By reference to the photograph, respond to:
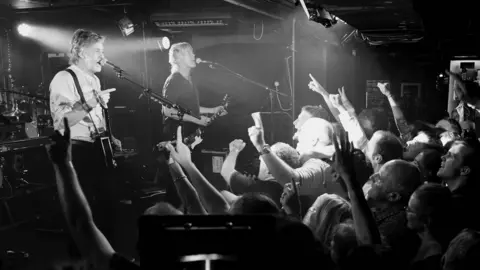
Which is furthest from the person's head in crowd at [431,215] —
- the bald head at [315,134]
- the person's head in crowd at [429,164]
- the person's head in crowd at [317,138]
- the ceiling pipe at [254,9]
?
the ceiling pipe at [254,9]

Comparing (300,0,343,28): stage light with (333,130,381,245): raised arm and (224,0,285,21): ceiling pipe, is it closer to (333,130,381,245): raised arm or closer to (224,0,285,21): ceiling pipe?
(224,0,285,21): ceiling pipe

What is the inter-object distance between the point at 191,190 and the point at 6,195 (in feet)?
10.2

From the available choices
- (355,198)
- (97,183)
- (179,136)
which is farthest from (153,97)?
(355,198)

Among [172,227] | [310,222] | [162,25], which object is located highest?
[162,25]

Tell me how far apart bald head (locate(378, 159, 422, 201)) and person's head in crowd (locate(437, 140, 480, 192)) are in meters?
0.54

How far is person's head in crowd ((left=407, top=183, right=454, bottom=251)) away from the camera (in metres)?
2.30

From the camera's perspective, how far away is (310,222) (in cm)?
292

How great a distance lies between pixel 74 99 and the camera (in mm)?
4129

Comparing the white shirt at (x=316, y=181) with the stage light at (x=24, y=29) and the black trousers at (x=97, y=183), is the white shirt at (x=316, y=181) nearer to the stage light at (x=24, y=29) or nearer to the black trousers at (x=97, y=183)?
the black trousers at (x=97, y=183)

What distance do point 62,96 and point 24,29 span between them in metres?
1.82

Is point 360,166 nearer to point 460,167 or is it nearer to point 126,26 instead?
point 460,167

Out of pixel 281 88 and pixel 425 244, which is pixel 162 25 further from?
pixel 425 244

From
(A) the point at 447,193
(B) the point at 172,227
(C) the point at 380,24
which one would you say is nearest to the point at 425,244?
(A) the point at 447,193

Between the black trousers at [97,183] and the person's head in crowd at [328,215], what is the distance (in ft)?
7.55
